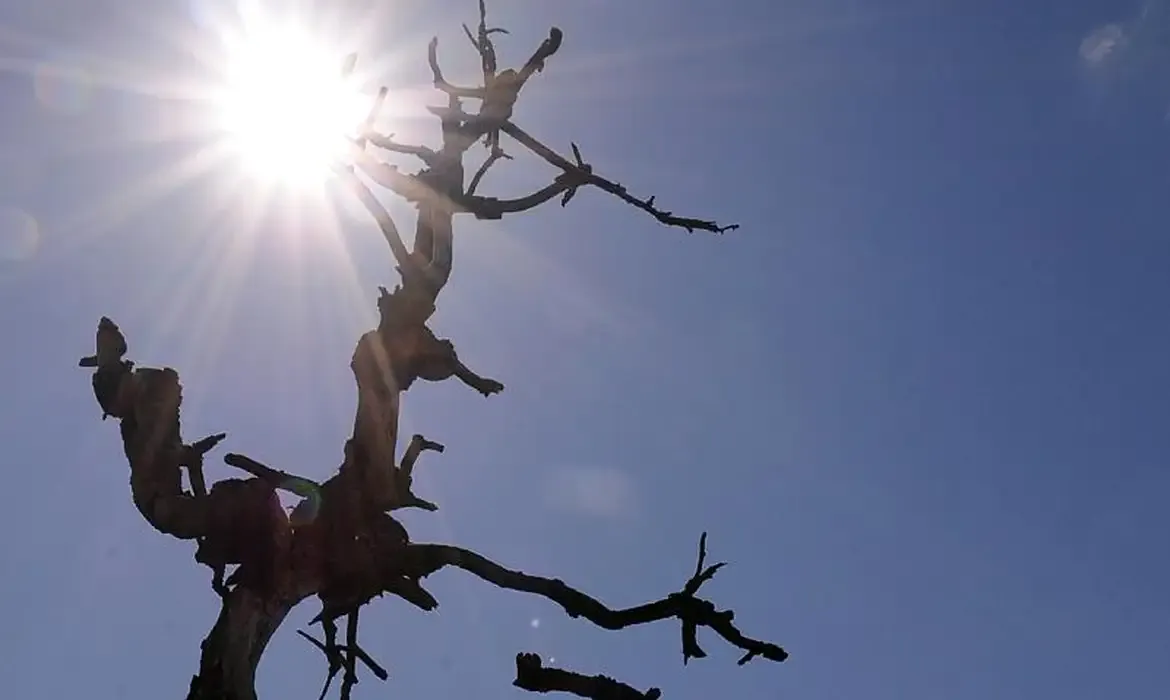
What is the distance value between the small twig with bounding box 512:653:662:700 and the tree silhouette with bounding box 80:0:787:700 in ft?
0.03

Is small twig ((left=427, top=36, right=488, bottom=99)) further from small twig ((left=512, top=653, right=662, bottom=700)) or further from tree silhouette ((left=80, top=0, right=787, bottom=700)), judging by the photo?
small twig ((left=512, top=653, right=662, bottom=700))

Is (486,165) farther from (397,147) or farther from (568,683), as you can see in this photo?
(568,683)

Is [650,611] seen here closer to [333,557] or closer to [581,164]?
[333,557]

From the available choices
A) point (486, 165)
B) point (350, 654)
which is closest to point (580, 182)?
point (486, 165)

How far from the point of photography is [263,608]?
7.75m

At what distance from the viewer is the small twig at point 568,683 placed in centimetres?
673

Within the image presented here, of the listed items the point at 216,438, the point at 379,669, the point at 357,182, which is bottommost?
the point at 379,669

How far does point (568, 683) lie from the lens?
688 centimetres

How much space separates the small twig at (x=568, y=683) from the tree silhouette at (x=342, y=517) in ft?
0.03

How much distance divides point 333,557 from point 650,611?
2311 millimetres

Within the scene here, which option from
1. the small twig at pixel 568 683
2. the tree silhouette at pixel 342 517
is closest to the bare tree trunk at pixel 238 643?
the tree silhouette at pixel 342 517

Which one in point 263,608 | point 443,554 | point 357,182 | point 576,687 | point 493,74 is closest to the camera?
point 576,687

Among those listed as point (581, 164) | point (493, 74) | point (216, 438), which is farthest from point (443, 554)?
point (493, 74)

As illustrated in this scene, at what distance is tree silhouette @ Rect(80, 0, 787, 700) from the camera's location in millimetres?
7703
